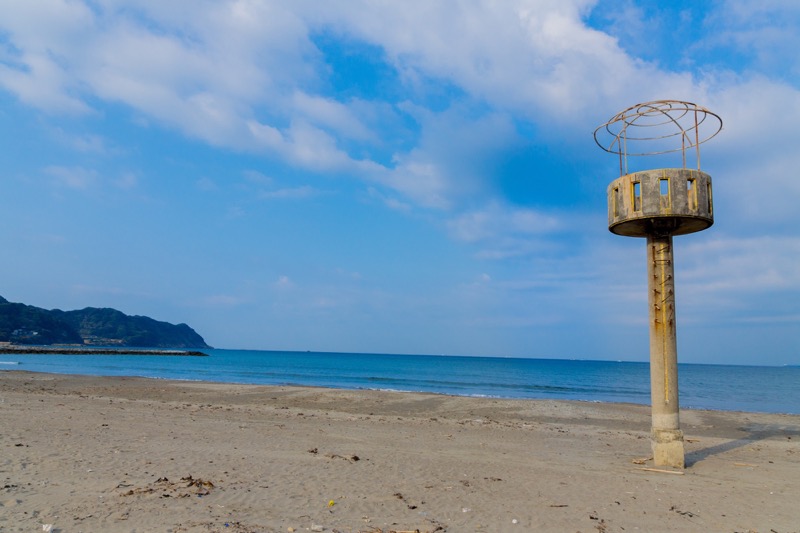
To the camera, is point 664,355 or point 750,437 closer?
point 664,355

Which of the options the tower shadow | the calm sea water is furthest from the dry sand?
the calm sea water

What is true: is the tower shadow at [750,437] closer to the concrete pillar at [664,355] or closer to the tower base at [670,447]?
the tower base at [670,447]

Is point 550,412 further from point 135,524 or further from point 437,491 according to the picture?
point 135,524

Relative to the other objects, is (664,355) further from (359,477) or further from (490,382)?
(490,382)

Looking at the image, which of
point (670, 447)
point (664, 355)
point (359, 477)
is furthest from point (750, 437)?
point (359, 477)

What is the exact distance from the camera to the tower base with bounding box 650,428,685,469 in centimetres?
1080

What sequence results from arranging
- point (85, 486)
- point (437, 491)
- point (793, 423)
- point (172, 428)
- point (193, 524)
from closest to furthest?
1. point (193, 524)
2. point (85, 486)
3. point (437, 491)
4. point (172, 428)
5. point (793, 423)

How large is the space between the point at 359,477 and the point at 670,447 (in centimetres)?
642

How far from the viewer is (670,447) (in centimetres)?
1081

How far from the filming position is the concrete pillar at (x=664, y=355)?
1075 centimetres

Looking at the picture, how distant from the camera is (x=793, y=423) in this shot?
23.2m

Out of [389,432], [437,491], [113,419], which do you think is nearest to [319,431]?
[389,432]

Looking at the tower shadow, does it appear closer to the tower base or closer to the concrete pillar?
the tower base

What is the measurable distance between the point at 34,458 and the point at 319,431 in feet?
24.1
